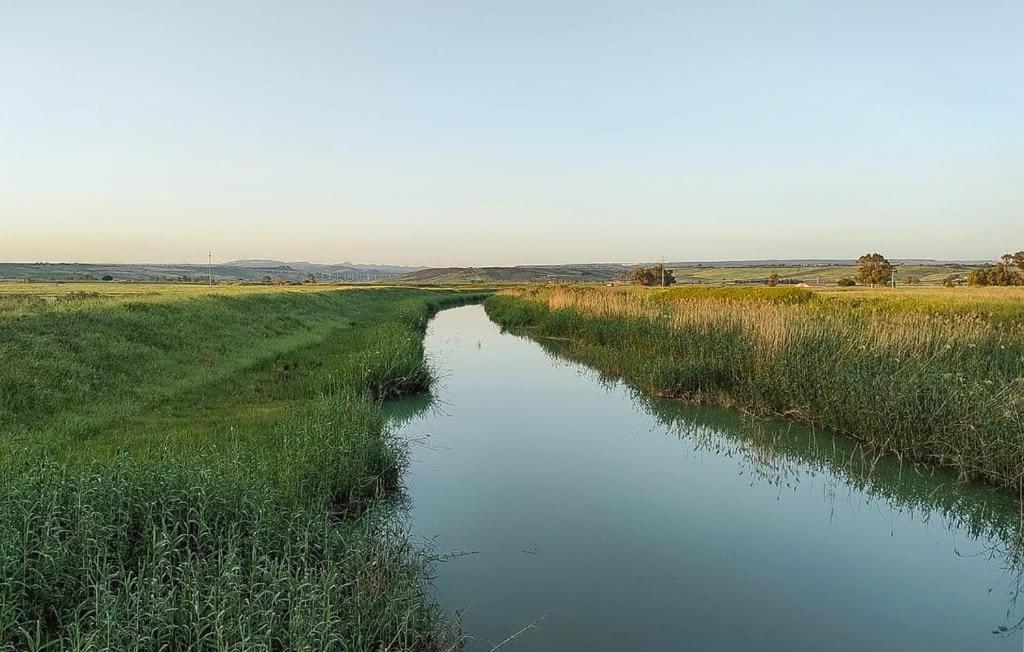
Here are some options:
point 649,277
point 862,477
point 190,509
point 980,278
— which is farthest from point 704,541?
point 649,277

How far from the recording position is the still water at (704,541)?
464cm

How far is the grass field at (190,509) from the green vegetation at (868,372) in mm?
6490

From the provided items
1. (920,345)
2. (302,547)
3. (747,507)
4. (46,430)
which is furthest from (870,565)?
(46,430)

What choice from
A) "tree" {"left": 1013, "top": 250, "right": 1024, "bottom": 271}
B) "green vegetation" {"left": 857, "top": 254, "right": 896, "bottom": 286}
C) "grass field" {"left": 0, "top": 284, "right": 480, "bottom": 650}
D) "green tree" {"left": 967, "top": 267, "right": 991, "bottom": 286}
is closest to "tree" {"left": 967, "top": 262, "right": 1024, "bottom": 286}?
"green tree" {"left": 967, "top": 267, "right": 991, "bottom": 286}

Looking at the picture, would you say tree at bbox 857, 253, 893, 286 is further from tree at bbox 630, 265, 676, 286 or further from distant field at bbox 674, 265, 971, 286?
tree at bbox 630, 265, 676, 286

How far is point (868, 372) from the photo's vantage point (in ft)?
31.6

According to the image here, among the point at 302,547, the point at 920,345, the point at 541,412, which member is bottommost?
the point at 541,412

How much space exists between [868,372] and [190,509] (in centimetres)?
939

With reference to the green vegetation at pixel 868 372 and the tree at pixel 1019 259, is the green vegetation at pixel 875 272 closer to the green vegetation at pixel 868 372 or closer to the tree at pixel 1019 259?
the tree at pixel 1019 259

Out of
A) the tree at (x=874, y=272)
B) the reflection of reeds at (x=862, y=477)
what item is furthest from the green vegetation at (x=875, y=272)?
the reflection of reeds at (x=862, y=477)

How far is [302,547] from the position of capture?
4.54m

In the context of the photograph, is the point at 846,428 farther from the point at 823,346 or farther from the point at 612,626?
the point at 612,626

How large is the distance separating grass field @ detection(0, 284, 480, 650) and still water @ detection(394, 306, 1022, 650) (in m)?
0.88

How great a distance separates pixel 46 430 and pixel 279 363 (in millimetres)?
6606
